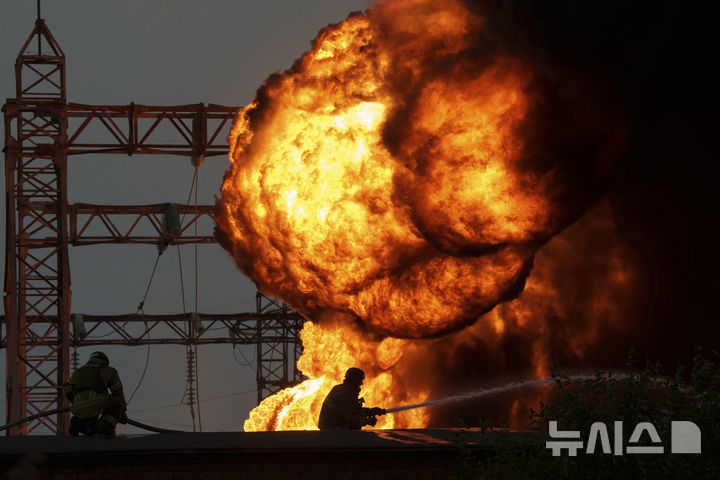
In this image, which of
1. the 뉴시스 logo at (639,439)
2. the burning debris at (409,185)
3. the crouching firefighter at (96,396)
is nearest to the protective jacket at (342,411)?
the burning debris at (409,185)

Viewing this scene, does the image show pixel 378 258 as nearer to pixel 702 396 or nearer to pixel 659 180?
pixel 659 180

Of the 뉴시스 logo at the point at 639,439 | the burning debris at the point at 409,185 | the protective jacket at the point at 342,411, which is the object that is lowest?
the 뉴시스 logo at the point at 639,439

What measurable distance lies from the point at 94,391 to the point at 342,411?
461cm

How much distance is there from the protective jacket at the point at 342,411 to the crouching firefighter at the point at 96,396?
3.88 m

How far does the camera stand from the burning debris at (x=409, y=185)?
76.9 ft

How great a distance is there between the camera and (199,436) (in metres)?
19.0

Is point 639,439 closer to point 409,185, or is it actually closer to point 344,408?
point 344,408

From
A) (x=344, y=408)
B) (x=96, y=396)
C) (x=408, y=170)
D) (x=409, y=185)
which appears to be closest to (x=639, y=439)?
(x=344, y=408)

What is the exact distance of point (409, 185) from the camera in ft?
77.8

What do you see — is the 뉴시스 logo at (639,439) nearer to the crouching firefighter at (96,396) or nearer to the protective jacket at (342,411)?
the protective jacket at (342,411)

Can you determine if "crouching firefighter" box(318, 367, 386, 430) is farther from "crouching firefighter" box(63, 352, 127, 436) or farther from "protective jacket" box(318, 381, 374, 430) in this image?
"crouching firefighter" box(63, 352, 127, 436)

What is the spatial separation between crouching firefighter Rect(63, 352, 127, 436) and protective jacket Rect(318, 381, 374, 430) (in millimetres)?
3878

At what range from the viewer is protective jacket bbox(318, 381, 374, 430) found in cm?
2144

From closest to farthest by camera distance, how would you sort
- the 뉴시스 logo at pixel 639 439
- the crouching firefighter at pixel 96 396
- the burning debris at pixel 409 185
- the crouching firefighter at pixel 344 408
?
the 뉴시스 logo at pixel 639 439, the crouching firefighter at pixel 96 396, the crouching firefighter at pixel 344 408, the burning debris at pixel 409 185
